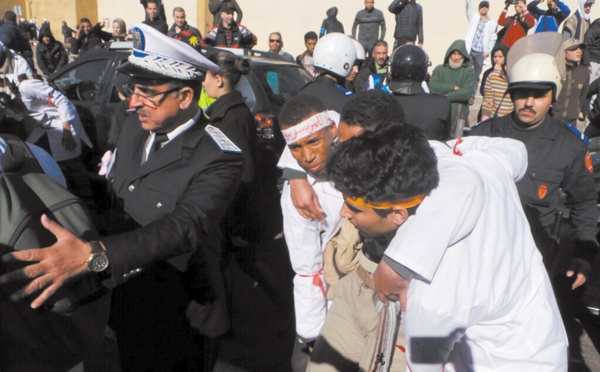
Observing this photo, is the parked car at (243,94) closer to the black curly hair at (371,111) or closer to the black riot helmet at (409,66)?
the black riot helmet at (409,66)

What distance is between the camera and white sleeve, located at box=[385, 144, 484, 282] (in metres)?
1.55

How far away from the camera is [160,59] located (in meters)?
2.23

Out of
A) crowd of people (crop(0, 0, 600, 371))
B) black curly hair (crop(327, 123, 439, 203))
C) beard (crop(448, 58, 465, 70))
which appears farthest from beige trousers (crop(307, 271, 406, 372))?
beard (crop(448, 58, 465, 70))

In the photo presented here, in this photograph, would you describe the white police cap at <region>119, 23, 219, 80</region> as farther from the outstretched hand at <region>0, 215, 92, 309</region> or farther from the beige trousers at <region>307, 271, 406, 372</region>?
the beige trousers at <region>307, 271, 406, 372</region>

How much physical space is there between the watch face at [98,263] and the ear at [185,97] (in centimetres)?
79

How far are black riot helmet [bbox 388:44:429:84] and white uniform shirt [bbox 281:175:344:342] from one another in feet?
6.02

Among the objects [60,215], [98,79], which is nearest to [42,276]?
[60,215]

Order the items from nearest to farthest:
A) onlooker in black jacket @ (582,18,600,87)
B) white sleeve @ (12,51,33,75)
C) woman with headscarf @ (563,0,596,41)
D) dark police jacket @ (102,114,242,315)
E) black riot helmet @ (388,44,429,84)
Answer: dark police jacket @ (102,114,242,315), black riot helmet @ (388,44,429,84), white sleeve @ (12,51,33,75), onlooker in black jacket @ (582,18,600,87), woman with headscarf @ (563,0,596,41)

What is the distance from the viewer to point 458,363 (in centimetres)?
190

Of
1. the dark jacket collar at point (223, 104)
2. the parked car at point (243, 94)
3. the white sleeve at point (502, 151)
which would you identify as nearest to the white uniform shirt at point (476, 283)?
the white sleeve at point (502, 151)

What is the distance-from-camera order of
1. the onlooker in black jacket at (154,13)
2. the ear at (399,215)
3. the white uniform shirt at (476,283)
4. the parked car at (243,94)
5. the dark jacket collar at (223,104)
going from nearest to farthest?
the white uniform shirt at (476,283), the ear at (399,215), the dark jacket collar at (223,104), the parked car at (243,94), the onlooker in black jacket at (154,13)

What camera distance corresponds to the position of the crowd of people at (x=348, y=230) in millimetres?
1625

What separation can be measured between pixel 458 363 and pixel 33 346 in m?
1.34

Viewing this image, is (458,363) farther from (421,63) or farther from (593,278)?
(421,63)
